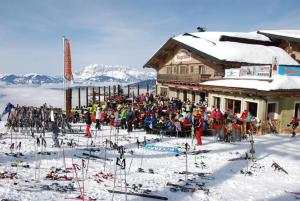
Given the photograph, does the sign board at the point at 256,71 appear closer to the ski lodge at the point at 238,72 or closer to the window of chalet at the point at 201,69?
the ski lodge at the point at 238,72

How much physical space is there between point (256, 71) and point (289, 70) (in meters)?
2.30

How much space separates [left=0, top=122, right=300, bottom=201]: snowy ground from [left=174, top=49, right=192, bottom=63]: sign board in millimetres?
18554

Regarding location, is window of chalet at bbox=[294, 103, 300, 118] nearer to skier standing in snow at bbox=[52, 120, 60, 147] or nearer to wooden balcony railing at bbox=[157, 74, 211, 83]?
wooden balcony railing at bbox=[157, 74, 211, 83]

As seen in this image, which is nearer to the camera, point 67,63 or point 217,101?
point 67,63

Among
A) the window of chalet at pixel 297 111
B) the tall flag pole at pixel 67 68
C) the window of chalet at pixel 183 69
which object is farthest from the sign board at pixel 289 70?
the window of chalet at pixel 183 69

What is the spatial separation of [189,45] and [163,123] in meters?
16.2

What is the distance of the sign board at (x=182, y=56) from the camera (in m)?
33.5

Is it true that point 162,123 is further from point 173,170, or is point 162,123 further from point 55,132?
point 173,170

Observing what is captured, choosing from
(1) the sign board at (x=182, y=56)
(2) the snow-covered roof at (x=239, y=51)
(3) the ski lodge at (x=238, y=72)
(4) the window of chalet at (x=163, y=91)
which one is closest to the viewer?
(3) the ski lodge at (x=238, y=72)

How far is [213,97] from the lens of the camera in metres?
24.8

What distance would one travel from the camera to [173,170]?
11047mm

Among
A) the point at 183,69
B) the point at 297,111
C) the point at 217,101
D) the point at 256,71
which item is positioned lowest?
the point at 297,111

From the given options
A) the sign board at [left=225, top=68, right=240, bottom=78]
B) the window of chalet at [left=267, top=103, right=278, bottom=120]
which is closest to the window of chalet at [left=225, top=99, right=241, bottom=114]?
the sign board at [left=225, top=68, right=240, bottom=78]

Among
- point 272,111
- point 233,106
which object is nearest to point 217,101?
point 233,106
